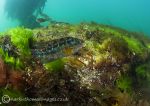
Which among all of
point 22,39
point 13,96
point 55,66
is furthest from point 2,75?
point 22,39

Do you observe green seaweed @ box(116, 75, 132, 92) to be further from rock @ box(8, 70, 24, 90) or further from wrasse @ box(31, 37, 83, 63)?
rock @ box(8, 70, 24, 90)

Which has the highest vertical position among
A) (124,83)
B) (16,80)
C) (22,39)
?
(22,39)

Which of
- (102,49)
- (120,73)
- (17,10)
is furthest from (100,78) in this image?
(17,10)

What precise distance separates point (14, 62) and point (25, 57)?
341 mm

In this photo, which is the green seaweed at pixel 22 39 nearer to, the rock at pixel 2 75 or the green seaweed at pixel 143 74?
the rock at pixel 2 75

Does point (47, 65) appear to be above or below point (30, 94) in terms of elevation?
above

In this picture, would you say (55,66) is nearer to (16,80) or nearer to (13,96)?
(16,80)

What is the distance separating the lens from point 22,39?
5938 mm

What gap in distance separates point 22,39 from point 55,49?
→ 2.25ft

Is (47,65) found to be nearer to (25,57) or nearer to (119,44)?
(25,57)

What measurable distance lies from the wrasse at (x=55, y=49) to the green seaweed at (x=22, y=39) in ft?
0.50

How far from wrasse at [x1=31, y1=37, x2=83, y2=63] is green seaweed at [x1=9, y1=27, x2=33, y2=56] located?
0.15 m

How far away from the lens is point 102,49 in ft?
22.4

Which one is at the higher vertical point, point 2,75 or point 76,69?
point 76,69
